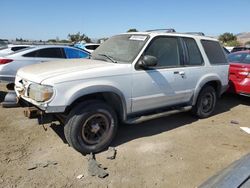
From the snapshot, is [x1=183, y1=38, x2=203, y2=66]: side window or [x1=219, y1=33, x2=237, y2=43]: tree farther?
[x1=219, y1=33, x2=237, y2=43]: tree

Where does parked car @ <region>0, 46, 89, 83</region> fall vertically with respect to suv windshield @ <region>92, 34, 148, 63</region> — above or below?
below

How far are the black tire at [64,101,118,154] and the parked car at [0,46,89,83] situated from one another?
14.1 ft

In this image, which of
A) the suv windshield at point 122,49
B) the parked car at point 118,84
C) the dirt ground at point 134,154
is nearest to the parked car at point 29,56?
the dirt ground at point 134,154

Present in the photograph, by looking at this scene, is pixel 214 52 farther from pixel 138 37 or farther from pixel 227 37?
pixel 227 37

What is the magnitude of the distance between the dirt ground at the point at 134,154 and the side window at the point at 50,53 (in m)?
2.85

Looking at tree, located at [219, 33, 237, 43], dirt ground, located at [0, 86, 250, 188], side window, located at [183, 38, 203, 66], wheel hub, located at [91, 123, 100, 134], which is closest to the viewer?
dirt ground, located at [0, 86, 250, 188]

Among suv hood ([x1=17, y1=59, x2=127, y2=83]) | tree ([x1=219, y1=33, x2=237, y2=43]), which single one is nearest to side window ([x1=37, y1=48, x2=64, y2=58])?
suv hood ([x1=17, y1=59, x2=127, y2=83])

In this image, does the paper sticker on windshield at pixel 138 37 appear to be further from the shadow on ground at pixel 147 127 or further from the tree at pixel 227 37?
the tree at pixel 227 37

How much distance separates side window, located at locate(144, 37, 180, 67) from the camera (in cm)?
498

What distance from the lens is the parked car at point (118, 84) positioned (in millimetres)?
3984

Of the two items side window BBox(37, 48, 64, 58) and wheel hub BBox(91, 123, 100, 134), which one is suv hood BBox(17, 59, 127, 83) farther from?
side window BBox(37, 48, 64, 58)

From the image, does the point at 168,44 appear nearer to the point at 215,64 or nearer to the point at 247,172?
the point at 215,64

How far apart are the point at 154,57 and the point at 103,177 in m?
2.10

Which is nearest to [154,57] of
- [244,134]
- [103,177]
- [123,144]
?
[123,144]
